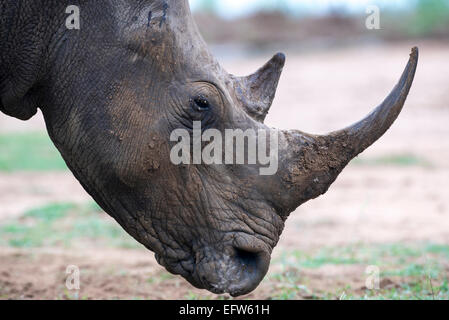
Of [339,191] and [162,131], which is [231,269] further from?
[339,191]

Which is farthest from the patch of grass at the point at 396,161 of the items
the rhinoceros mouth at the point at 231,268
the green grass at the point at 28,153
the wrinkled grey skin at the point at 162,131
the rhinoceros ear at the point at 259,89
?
the rhinoceros mouth at the point at 231,268

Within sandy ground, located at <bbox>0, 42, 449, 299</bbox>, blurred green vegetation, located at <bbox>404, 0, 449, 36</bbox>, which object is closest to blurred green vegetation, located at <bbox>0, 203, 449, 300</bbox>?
sandy ground, located at <bbox>0, 42, 449, 299</bbox>

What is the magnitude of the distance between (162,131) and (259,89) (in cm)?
66

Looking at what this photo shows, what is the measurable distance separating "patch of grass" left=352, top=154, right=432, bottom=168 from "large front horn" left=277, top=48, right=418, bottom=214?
7.39 meters

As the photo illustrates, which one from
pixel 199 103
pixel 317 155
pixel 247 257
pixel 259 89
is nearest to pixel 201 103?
pixel 199 103

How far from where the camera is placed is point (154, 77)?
377cm

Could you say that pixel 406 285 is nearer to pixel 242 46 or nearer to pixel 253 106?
pixel 253 106

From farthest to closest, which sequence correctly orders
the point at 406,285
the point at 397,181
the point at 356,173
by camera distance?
the point at 356,173 < the point at 397,181 < the point at 406,285

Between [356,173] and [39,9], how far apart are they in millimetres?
7409

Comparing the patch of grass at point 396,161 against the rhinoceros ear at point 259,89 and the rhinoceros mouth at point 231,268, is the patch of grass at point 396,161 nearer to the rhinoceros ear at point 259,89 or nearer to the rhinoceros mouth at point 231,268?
the rhinoceros ear at point 259,89

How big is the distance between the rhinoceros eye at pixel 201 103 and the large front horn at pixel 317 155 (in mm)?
413

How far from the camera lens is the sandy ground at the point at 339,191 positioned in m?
5.60

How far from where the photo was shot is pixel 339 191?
9.55 m
